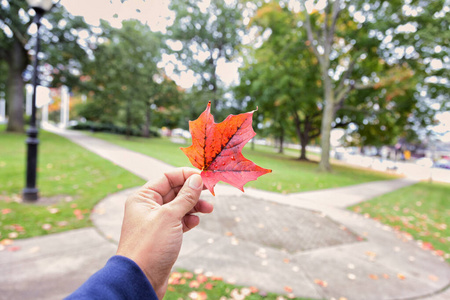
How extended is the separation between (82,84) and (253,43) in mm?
11930

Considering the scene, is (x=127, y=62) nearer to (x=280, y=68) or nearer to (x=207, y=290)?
(x=280, y=68)

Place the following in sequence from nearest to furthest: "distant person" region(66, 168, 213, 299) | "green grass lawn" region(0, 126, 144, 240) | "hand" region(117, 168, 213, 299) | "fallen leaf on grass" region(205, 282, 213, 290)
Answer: "distant person" region(66, 168, 213, 299)
"hand" region(117, 168, 213, 299)
"fallen leaf on grass" region(205, 282, 213, 290)
"green grass lawn" region(0, 126, 144, 240)

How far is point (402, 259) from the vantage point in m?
4.14

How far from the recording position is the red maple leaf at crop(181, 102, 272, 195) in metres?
0.81

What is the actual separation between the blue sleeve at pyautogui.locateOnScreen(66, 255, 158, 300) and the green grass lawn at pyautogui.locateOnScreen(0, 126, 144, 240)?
370 cm

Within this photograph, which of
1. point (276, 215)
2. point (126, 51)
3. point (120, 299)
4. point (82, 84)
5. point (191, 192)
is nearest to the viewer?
point (120, 299)

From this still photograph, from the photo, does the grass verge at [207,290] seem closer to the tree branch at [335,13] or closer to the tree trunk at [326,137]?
the tree trunk at [326,137]

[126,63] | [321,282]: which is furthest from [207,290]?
[126,63]

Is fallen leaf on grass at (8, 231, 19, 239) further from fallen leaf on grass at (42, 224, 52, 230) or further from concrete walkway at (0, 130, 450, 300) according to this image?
fallen leaf on grass at (42, 224, 52, 230)

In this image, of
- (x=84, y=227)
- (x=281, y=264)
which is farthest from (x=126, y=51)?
(x=281, y=264)

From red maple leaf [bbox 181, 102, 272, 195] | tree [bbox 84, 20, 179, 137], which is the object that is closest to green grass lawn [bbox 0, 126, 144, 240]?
red maple leaf [bbox 181, 102, 272, 195]

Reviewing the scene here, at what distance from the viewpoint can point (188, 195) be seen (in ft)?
3.50

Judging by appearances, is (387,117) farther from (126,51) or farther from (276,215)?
(126,51)

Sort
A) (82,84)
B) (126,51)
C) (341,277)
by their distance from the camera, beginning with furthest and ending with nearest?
(82,84), (126,51), (341,277)
